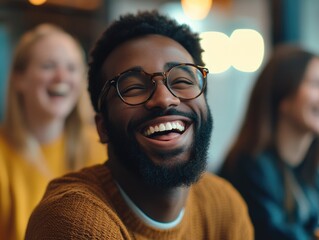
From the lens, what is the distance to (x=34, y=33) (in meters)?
1.83

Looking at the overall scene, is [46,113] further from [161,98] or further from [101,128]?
[161,98]

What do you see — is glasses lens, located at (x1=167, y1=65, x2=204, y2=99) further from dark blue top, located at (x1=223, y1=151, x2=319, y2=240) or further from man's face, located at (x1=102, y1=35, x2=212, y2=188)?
dark blue top, located at (x1=223, y1=151, x2=319, y2=240)

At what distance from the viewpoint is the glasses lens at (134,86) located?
2.78 ft

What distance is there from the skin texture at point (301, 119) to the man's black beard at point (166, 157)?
97 centimetres

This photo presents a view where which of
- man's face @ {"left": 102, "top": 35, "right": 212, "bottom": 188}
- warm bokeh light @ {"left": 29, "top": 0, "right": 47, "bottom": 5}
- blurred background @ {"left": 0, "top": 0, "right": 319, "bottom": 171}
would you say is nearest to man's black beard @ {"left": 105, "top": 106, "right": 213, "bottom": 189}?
man's face @ {"left": 102, "top": 35, "right": 212, "bottom": 188}

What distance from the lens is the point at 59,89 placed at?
174cm

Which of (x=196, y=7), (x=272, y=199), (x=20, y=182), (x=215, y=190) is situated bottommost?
(x=272, y=199)

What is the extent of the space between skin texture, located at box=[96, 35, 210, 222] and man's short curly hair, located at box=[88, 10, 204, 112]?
0.05 feet

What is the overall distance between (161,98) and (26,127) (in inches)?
39.8

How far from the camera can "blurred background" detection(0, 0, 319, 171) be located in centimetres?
303

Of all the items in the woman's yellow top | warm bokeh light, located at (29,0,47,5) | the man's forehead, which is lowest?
the woman's yellow top

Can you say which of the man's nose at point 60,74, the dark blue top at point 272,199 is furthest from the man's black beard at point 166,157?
the man's nose at point 60,74

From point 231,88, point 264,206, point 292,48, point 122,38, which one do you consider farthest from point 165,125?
point 231,88

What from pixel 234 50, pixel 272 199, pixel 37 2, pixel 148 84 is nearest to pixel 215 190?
pixel 148 84
